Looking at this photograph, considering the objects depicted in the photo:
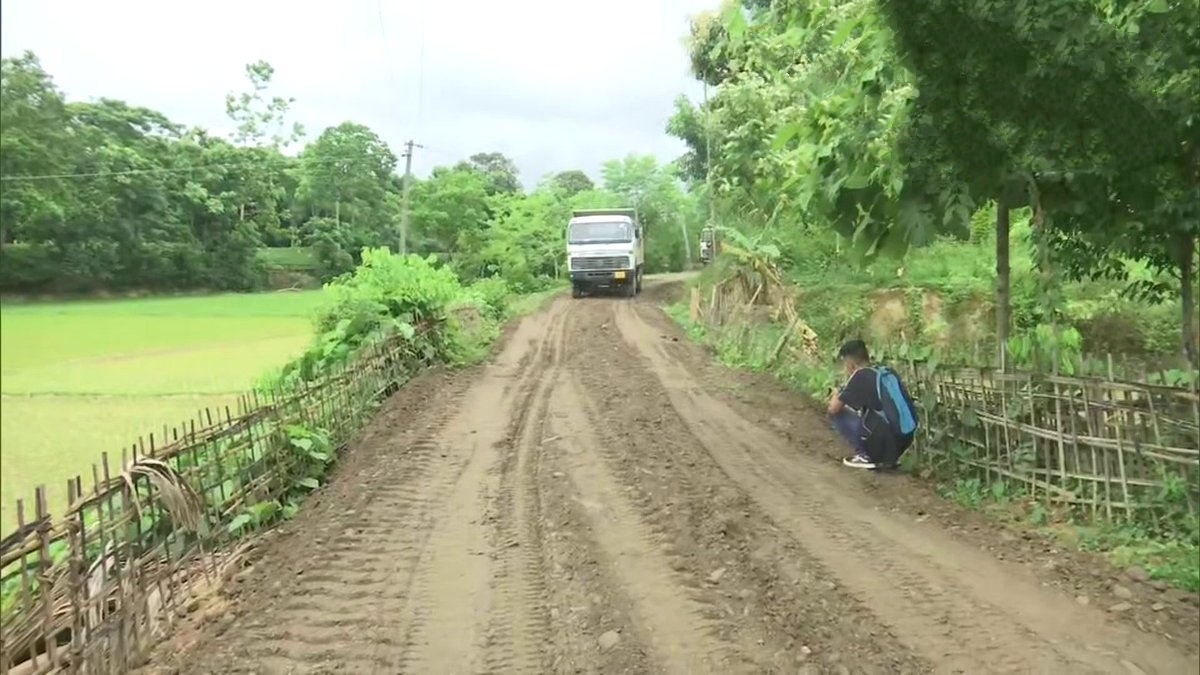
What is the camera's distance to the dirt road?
3619mm

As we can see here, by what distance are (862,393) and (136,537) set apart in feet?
14.8

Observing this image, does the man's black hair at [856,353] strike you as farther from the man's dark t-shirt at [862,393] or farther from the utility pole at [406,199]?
the utility pole at [406,199]

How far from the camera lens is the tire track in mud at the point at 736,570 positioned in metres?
3.57

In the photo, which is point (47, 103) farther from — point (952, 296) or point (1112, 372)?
point (952, 296)

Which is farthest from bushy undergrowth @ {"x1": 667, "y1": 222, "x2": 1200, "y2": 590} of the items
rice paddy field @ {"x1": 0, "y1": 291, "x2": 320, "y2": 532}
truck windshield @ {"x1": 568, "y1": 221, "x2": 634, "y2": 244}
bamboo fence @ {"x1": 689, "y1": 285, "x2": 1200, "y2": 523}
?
rice paddy field @ {"x1": 0, "y1": 291, "x2": 320, "y2": 532}

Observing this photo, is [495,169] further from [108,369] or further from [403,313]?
[403,313]

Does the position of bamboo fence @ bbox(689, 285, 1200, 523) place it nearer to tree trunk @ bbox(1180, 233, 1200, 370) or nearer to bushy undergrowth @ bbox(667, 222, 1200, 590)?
bushy undergrowth @ bbox(667, 222, 1200, 590)

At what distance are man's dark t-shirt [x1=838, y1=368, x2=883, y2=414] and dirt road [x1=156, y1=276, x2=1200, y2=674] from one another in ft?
1.62

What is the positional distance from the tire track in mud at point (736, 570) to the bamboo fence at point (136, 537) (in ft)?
6.57

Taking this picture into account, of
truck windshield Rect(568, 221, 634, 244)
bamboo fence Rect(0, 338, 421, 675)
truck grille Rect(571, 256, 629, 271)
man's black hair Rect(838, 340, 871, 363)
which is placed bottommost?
bamboo fence Rect(0, 338, 421, 675)

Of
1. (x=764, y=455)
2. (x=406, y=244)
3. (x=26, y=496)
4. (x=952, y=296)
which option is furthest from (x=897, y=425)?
(x=952, y=296)

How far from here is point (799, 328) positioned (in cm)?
1208

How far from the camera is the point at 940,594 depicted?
418 centimetres


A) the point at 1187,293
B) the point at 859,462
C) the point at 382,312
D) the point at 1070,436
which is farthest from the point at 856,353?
the point at 382,312
